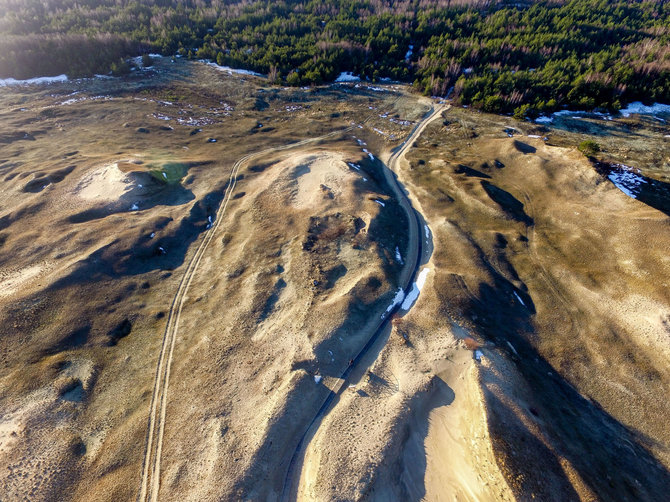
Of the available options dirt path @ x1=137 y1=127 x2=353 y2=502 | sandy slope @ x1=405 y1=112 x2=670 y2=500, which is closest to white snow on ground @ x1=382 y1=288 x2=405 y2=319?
sandy slope @ x1=405 y1=112 x2=670 y2=500

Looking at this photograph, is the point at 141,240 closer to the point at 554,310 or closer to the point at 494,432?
the point at 494,432

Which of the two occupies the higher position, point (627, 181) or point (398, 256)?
point (627, 181)

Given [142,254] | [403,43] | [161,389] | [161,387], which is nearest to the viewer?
[161,389]

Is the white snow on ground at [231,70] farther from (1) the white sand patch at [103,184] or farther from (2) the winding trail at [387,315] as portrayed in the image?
(1) the white sand patch at [103,184]

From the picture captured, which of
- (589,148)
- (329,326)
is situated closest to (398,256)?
(329,326)

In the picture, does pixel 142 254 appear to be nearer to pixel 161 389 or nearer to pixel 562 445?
pixel 161 389

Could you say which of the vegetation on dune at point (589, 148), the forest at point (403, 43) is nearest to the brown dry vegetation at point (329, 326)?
the vegetation on dune at point (589, 148)
